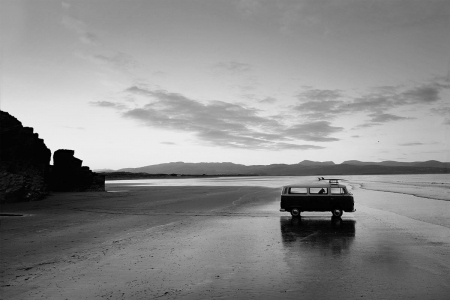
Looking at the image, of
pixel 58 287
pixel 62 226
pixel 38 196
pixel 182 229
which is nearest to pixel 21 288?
pixel 58 287

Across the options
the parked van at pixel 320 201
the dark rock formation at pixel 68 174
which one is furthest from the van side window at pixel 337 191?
the dark rock formation at pixel 68 174

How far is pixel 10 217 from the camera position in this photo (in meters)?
22.9

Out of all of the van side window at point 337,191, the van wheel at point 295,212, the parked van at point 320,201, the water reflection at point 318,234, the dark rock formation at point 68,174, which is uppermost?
the dark rock formation at point 68,174

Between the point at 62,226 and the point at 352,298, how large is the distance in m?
17.2

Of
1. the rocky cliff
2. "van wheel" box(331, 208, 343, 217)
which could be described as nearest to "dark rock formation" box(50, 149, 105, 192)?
the rocky cliff

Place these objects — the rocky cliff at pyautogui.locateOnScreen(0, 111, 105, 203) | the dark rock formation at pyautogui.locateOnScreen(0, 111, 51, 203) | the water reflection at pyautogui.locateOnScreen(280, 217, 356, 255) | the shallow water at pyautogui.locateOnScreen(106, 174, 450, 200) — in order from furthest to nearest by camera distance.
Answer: the shallow water at pyautogui.locateOnScreen(106, 174, 450, 200)
the rocky cliff at pyautogui.locateOnScreen(0, 111, 105, 203)
the dark rock formation at pyautogui.locateOnScreen(0, 111, 51, 203)
the water reflection at pyautogui.locateOnScreen(280, 217, 356, 255)

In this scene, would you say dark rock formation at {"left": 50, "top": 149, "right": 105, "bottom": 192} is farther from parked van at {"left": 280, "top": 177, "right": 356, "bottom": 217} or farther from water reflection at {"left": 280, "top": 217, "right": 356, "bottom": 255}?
water reflection at {"left": 280, "top": 217, "right": 356, "bottom": 255}

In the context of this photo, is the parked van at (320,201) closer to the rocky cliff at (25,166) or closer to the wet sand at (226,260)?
the wet sand at (226,260)

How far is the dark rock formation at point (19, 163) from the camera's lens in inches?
1324

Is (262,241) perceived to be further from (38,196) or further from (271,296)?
(38,196)

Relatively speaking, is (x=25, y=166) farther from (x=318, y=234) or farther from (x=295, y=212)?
(x=318, y=234)

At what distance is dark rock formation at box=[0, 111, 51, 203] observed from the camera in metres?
33.6

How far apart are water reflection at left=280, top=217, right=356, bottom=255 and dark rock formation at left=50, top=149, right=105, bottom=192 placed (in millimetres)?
41359

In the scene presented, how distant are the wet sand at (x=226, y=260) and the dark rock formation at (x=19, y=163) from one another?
16.4m
